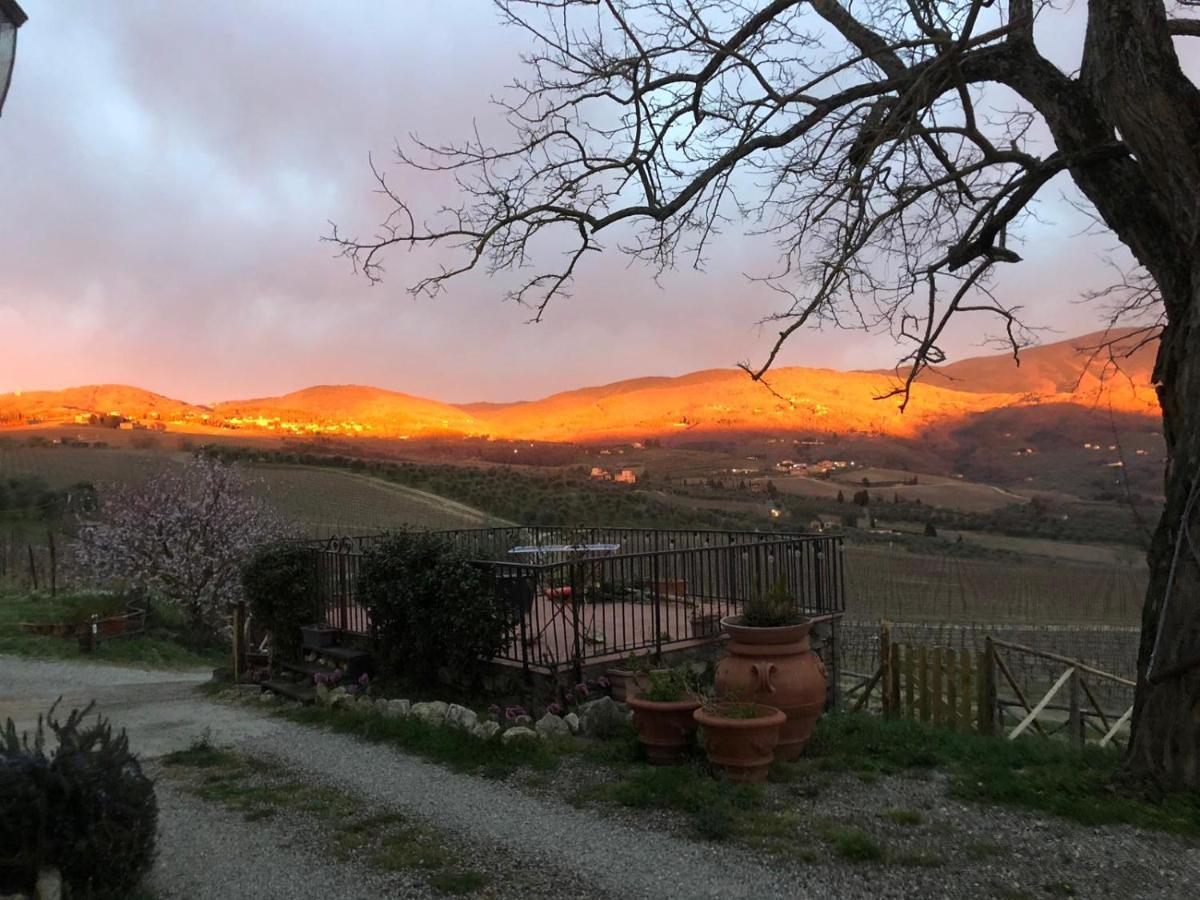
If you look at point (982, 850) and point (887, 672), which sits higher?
point (982, 850)

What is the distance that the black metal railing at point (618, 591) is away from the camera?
8195 mm

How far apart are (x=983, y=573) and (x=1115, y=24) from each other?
29.6 m

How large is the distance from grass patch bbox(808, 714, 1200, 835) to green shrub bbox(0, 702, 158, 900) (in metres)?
4.43

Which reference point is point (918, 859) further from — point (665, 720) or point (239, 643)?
point (239, 643)

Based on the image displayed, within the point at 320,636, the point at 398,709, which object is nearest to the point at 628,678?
the point at 398,709

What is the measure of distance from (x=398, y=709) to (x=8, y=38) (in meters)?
6.13

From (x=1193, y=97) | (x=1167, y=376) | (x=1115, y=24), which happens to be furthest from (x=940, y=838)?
(x=1115, y=24)

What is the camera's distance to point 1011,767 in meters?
6.15

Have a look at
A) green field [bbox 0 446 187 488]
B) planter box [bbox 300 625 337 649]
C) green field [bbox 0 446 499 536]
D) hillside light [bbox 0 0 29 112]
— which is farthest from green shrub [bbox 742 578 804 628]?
green field [bbox 0 446 187 488]

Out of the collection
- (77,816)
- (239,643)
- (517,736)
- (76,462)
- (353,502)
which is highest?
(76,462)

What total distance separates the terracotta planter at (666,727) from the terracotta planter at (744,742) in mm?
363

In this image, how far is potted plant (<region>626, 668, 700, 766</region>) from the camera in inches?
245

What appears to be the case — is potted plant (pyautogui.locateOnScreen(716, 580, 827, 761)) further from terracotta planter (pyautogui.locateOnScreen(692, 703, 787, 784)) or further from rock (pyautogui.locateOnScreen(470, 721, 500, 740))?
rock (pyautogui.locateOnScreen(470, 721, 500, 740))

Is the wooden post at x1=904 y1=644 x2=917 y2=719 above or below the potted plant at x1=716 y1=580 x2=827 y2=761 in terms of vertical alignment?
below
